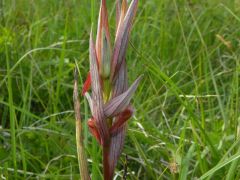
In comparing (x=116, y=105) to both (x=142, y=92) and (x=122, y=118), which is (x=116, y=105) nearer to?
(x=122, y=118)

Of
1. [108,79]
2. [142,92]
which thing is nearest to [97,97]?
[108,79]

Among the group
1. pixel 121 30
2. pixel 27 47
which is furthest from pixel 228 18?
pixel 121 30

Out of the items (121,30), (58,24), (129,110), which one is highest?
(121,30)

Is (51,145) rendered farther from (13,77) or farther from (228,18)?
(228,18)

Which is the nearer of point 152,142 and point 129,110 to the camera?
point 129,110

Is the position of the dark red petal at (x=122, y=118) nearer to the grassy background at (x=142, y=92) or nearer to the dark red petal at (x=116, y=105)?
the dark red petal at (x=116, y=105)

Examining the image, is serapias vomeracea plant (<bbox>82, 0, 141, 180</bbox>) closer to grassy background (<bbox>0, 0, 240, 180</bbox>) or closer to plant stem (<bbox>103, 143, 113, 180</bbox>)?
plant stem (<bbox>103, 143, 113, 180</bbox>)
